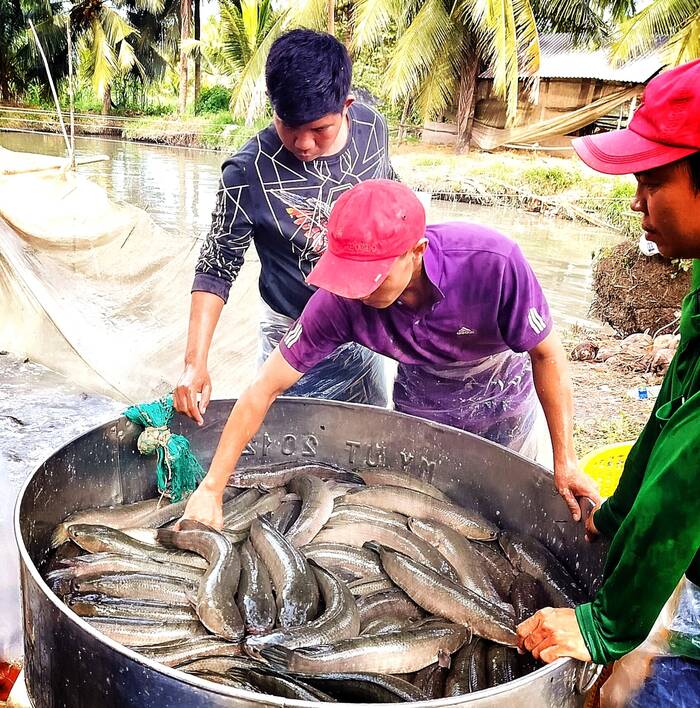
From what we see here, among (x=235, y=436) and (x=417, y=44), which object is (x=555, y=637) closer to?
(x=235, y=436)

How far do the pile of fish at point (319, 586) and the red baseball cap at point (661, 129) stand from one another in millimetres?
1239

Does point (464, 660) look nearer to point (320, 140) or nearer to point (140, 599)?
point (140, 599)

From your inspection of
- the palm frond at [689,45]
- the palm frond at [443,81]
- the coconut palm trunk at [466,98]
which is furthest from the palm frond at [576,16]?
the palm frond at [689,45]

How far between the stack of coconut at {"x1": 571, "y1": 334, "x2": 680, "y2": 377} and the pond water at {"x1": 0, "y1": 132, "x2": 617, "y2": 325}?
1117 millimetres

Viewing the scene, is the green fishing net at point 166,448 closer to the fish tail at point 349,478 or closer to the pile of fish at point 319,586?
the pile of fish at point 319,586

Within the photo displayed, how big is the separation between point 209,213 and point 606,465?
10.3 metres

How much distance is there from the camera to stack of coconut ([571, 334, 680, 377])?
20.7ft

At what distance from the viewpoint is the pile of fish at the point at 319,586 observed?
1646 millimetres

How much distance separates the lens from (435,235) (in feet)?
7.20

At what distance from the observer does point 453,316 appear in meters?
2.25

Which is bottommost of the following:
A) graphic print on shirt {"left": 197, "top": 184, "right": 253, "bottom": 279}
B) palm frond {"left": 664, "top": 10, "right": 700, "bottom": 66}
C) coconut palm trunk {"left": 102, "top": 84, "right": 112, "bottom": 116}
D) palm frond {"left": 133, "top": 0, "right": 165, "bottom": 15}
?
graphic print on shirt {"left": 197, "top": 184, "right": 253, "bottom": 279}

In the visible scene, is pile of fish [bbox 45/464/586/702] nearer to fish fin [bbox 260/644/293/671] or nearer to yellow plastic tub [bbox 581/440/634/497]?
fish fin [bbox 260/644/293/671]

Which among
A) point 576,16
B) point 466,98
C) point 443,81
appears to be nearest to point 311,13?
point 443,81

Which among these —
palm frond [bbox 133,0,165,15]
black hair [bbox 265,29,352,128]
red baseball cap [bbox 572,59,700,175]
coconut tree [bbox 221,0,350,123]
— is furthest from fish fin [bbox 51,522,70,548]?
palm frond [bbox 133,0,165,15]
